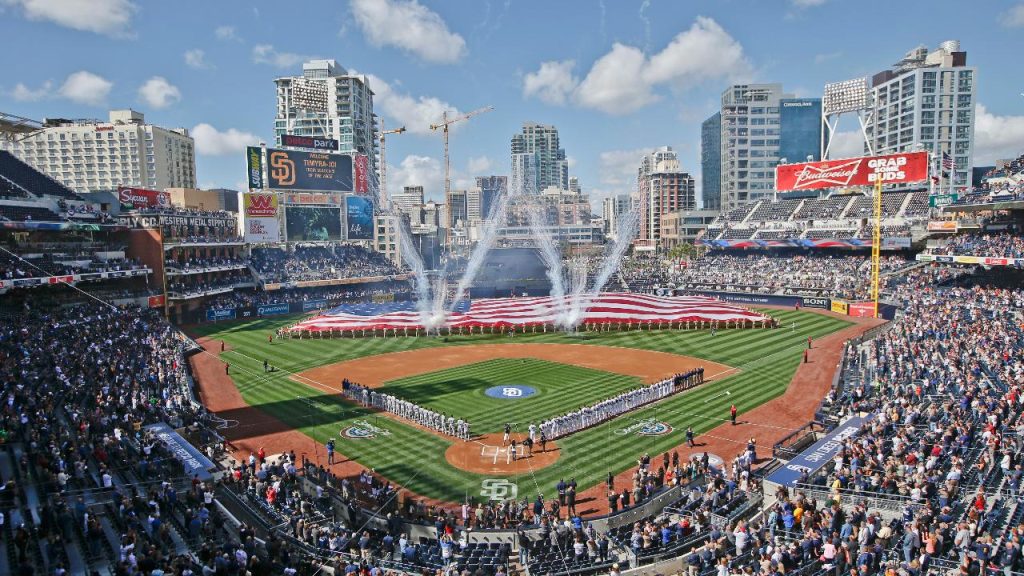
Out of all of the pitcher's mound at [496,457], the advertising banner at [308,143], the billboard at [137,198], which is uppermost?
the advertising banner at [308,143]

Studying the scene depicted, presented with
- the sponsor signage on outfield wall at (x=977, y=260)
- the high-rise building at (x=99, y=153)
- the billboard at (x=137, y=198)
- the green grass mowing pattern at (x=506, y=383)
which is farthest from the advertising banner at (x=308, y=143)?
the high-rise building at (x=99, y=153)

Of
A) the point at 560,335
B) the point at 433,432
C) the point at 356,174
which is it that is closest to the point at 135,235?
the point at 356,174

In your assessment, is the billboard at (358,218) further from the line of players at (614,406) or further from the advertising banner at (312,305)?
the line of players at (614,406)

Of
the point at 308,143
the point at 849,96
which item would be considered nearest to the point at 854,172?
the point at 849,96

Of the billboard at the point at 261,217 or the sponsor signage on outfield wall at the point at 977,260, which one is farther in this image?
the billboard at the point at 261,217

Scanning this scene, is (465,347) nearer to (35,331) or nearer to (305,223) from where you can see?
(35,331)

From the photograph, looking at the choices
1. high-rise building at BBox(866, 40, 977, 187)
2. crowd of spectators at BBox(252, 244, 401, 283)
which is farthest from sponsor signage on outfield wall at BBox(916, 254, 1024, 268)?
high-rise building at BBox(866, 40, 977, 187)

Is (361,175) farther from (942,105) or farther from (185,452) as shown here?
(942,105)
